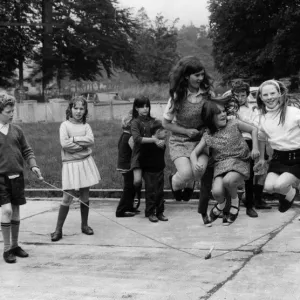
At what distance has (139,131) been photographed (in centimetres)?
833

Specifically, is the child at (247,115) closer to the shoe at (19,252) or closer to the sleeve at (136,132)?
the sleeve at (136,132)

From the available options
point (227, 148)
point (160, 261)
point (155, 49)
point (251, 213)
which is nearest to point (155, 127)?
point (251, 213)

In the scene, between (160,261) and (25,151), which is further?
(25,151)

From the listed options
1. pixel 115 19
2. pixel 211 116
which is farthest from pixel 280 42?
pixel 211 116

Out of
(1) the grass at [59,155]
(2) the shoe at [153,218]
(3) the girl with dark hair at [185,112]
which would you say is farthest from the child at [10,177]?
(1) the grass at [59,155]

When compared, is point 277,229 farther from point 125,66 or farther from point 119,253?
point 125,66

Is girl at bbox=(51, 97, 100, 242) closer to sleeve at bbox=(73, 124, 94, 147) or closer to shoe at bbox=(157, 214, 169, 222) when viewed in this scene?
sleeve at bbox=(73, 124, 94, 147)

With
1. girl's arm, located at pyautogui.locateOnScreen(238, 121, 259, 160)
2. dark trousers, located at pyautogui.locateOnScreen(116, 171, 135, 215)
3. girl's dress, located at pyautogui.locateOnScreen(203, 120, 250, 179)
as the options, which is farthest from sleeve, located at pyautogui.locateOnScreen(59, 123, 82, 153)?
girl's arm, located at pyautogui.locateOnScreen(238, 121, 259, 160)

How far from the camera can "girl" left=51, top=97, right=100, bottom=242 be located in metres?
7.52

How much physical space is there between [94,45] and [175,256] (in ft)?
136

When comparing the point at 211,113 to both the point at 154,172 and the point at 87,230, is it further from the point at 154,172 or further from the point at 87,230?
the point at 87,230

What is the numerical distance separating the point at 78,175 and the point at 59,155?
733 cm

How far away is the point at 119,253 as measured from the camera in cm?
653

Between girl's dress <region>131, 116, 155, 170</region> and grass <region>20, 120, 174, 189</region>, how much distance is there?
6.93 ft
